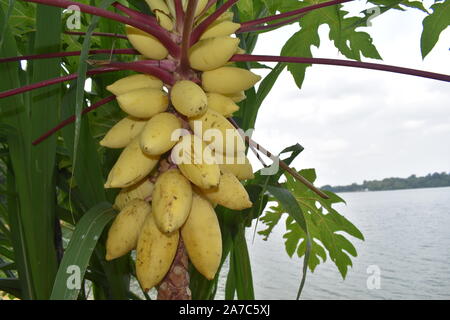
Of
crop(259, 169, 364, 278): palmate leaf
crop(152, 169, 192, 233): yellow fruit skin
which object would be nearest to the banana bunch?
crop(152, 169, 192, 233): yellow fruit skin

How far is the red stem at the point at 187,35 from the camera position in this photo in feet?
1.34

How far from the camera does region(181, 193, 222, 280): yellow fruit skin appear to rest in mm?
428

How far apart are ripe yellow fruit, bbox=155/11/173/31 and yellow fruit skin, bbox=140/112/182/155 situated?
0.10 m

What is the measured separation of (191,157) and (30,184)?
0.35 m

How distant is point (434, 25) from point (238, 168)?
461mm

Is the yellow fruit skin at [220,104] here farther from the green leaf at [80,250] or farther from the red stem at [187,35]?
the green leaf at [80,250]

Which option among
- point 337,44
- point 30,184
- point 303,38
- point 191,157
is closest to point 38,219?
point 30,184

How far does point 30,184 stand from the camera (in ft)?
2.14

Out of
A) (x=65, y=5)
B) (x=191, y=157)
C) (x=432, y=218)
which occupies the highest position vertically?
(x=65, y=5)

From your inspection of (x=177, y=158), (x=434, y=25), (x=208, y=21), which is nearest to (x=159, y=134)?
(x=177, y=158)

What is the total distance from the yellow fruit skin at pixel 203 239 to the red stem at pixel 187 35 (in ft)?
0.51

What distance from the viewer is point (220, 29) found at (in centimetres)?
49

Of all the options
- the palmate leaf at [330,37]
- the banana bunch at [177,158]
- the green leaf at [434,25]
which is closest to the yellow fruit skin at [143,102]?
the banana bunch at [177,158]
